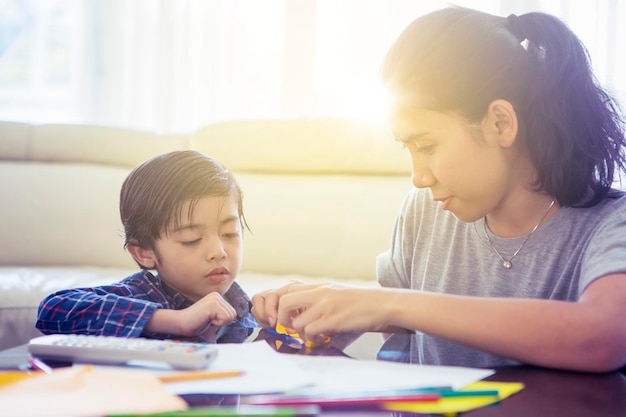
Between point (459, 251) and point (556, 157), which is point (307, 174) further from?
point (556, 157)

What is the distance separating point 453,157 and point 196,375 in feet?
1.80

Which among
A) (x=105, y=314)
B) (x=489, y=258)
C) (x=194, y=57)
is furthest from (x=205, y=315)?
(x=194, y=57)

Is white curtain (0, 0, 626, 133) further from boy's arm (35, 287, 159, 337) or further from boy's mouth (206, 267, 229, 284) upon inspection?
boy's arm (35, 287, 159, 337)

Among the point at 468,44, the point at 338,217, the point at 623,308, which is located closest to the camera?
the point at 623,308

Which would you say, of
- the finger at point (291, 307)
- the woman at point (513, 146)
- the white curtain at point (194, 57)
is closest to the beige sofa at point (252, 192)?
the white curtain at point (194, 57)

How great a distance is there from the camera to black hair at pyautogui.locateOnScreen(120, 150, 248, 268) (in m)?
1.18

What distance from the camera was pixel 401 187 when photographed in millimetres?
2393

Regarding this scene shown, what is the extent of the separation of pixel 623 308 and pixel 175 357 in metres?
0.49

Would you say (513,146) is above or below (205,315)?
above

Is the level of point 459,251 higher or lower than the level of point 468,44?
lower

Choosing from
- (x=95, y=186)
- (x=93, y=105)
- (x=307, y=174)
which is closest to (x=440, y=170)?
(x=307, y=174)

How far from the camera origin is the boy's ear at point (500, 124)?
1.04m

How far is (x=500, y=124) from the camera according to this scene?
3.48 feet

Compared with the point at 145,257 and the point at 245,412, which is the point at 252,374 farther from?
the point at 145,257
